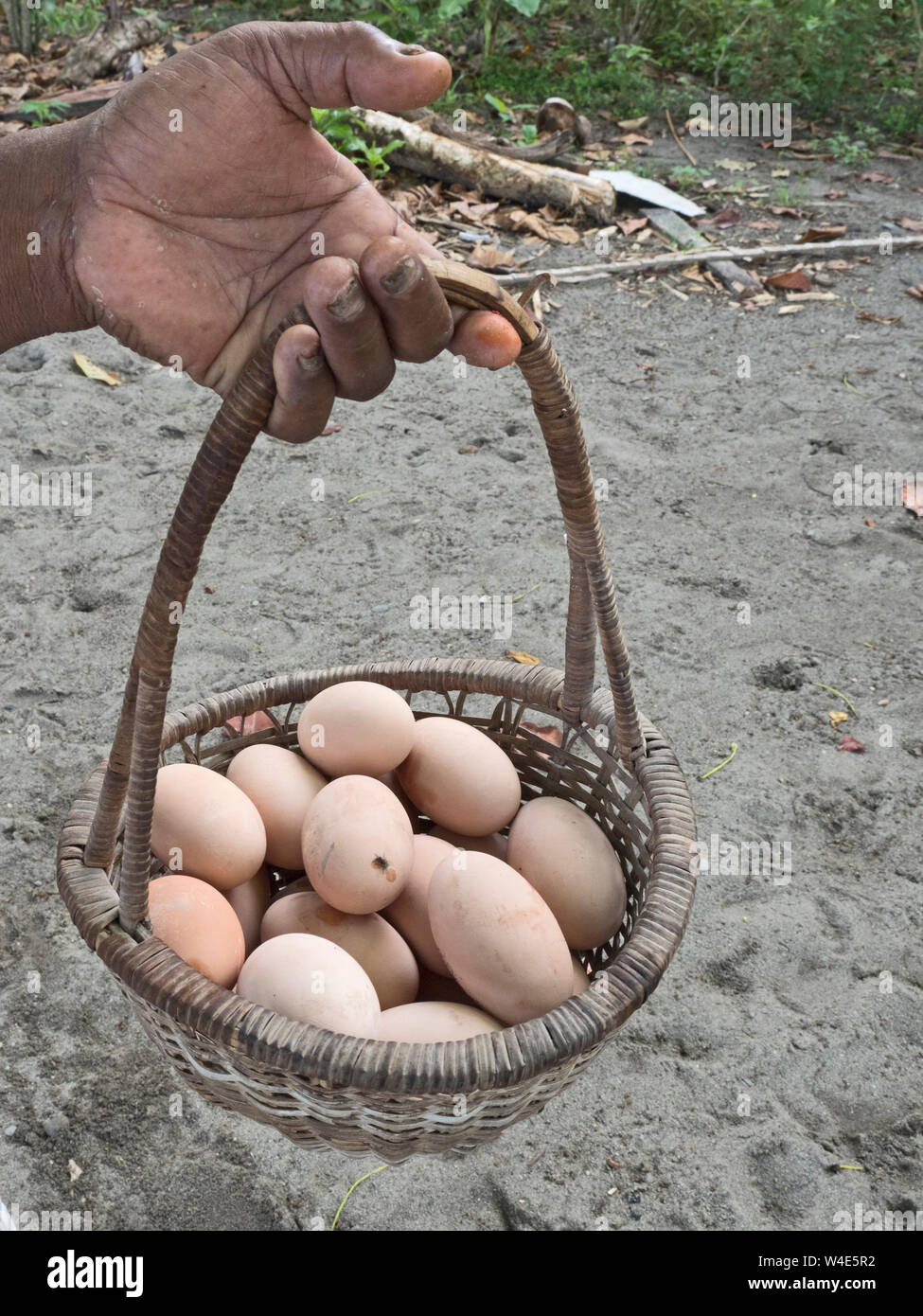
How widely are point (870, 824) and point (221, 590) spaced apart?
1744 millimetres

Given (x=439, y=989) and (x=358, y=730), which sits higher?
(x=358, y=730)

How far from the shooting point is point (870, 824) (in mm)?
2350

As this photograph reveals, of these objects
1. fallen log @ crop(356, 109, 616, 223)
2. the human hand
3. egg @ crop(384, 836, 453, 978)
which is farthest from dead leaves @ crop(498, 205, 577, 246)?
egg @ crop(384, 836, 453, 978)

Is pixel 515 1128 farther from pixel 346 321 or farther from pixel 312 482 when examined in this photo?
pixel 312 482

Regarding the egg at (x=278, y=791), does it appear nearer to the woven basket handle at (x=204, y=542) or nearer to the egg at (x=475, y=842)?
the egg at (x=475, y=842)

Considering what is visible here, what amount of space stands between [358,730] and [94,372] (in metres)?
2.63

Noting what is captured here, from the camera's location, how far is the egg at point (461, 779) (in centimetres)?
187

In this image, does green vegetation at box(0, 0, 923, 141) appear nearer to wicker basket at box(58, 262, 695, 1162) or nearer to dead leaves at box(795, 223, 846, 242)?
dead leaves at box(795, 223, 846, 242)

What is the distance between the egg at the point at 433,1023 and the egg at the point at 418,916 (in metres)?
0.17

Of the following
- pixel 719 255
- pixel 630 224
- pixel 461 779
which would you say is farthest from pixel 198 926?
pixel 630 224

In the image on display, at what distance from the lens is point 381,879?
1620 mm

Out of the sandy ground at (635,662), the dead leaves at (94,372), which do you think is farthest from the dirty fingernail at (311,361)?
the dead leaves at (94,372)

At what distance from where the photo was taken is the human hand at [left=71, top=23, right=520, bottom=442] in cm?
126

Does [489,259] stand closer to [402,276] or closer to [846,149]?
[846,149]
